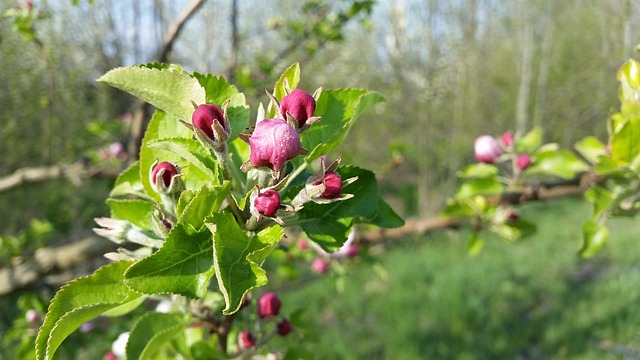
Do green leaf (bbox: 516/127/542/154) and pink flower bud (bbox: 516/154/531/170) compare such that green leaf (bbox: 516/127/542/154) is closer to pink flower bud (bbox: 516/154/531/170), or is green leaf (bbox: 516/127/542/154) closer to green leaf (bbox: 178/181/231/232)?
pink flower bud (bbox: 516/154/531/170)

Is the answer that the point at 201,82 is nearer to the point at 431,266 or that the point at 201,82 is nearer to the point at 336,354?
the point at 336,354

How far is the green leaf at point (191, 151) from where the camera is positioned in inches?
23.0

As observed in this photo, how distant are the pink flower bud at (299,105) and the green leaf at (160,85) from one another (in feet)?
0.34

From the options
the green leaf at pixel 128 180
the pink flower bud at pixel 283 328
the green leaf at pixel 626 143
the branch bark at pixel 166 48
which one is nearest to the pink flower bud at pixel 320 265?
the branch bark at pixel 166 48

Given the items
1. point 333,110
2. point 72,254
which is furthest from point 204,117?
point 72,254

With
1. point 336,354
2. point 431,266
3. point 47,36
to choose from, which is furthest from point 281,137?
point 431,266

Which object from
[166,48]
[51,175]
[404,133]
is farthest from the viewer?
[404,133]

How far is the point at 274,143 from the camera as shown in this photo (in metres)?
0.51

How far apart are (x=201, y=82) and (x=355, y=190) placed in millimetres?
241

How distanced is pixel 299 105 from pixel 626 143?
2.59ft

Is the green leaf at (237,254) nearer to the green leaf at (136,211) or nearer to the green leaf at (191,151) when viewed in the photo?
the green leaf at (191,151)

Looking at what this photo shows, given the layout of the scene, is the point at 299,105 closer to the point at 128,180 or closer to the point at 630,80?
the point at 128,180

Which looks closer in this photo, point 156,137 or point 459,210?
point 156,137

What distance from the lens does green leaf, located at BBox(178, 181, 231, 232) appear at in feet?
1.79
